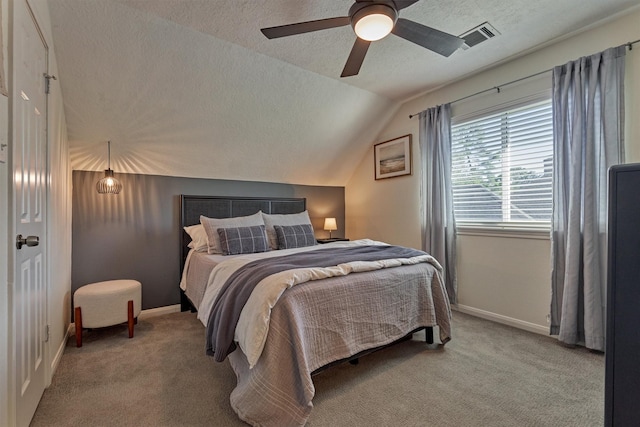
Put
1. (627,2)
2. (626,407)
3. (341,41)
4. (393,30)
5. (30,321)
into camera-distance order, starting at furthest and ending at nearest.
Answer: (341,41)
(627,2)
(393,30)
(30,321)
(626,407)

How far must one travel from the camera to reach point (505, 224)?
3062mm

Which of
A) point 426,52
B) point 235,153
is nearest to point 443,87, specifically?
point 426,52

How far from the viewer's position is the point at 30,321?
160cm

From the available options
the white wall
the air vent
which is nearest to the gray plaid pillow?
the white wall

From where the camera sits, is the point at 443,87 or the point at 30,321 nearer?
the point at 30,321

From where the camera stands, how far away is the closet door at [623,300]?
29.9 inches

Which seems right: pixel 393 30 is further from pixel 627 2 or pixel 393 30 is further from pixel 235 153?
pixel 235 153

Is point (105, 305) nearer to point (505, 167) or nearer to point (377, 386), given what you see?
point (377, 386)

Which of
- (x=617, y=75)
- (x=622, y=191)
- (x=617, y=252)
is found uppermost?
(x=617, y=75)

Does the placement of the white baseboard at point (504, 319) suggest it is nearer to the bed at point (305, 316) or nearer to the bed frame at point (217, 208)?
the bed at point (305, 316)

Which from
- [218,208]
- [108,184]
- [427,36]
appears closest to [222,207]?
[218,208]

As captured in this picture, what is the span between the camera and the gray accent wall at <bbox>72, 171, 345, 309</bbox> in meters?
3.05

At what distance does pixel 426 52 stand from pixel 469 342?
270 centimetres

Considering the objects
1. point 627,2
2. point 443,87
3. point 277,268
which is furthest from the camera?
point 443,87
